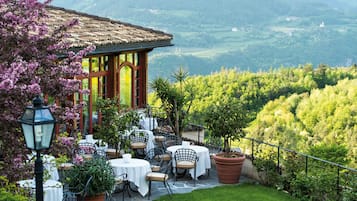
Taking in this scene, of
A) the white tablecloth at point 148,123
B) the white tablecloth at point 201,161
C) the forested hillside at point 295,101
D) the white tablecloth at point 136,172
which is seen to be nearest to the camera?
the white tablecloth at point 136,172

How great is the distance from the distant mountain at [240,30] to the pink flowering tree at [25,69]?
208ft

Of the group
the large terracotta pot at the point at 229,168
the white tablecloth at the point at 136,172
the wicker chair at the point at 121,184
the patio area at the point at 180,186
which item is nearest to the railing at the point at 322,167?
the large terracotta pot at the point at 229,168

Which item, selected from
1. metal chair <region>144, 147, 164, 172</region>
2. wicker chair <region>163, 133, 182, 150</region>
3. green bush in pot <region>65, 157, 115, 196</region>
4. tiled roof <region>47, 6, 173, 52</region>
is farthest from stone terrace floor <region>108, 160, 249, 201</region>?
tiled roof <region>47, 6, 173, 52</region>

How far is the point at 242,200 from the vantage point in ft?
39.8

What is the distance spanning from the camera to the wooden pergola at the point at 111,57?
16.8 metres

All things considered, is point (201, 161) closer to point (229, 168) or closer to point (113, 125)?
point (229, 168)

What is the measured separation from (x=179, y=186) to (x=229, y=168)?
1168 millimetres

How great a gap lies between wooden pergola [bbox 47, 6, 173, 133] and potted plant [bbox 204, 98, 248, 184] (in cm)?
396

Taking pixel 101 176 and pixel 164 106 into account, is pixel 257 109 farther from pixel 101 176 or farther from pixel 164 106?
pixel 101 176

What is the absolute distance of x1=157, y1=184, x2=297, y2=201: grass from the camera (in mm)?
12250

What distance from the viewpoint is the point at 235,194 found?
41.5 ft

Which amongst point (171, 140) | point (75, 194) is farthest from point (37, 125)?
point (171, 140)

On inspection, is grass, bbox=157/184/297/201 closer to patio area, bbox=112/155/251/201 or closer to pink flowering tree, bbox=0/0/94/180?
patio area, bbox=112/155/251/201

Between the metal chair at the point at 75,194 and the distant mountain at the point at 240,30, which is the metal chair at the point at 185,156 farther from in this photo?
the distant mountain at the point at 240,30
